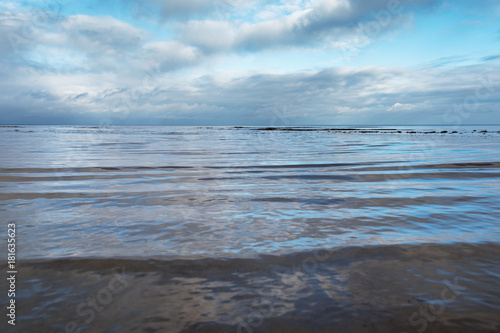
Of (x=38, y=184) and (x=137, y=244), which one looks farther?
(x=38, y=184)

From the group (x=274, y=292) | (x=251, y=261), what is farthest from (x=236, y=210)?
(x=274, y=292)

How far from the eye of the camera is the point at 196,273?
150 inches

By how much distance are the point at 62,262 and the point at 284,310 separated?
3.04 metres

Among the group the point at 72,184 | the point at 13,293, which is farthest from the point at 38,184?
the point at 13,293

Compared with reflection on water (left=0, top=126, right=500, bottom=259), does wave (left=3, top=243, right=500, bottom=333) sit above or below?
below

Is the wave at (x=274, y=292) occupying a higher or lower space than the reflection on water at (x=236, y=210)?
lower

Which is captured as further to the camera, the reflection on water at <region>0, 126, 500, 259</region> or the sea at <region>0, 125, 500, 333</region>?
the reflection on water at <region>0, 126, 500, 259</region>

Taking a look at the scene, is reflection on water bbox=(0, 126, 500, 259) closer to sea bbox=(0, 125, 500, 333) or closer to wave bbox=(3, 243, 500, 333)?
sea bbox=(0, 125, 500, 333)

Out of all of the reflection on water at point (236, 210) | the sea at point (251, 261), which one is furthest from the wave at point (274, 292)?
the reflection on water at point (236, 210)

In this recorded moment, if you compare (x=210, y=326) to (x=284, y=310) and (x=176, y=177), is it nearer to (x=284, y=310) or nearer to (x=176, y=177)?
(x=284, y=310)

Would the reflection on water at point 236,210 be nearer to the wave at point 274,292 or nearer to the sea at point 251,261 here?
the sea at point 251,261

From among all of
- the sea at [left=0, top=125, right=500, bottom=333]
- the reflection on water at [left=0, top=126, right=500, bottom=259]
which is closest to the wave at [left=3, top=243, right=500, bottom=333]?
the sea at [left=0, top=125, right=500, bottom=333]

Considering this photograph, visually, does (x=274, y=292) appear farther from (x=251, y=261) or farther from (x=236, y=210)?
(x=236, y=210)

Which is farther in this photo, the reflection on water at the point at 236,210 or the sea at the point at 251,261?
the reflection on water at the point at 236,210
